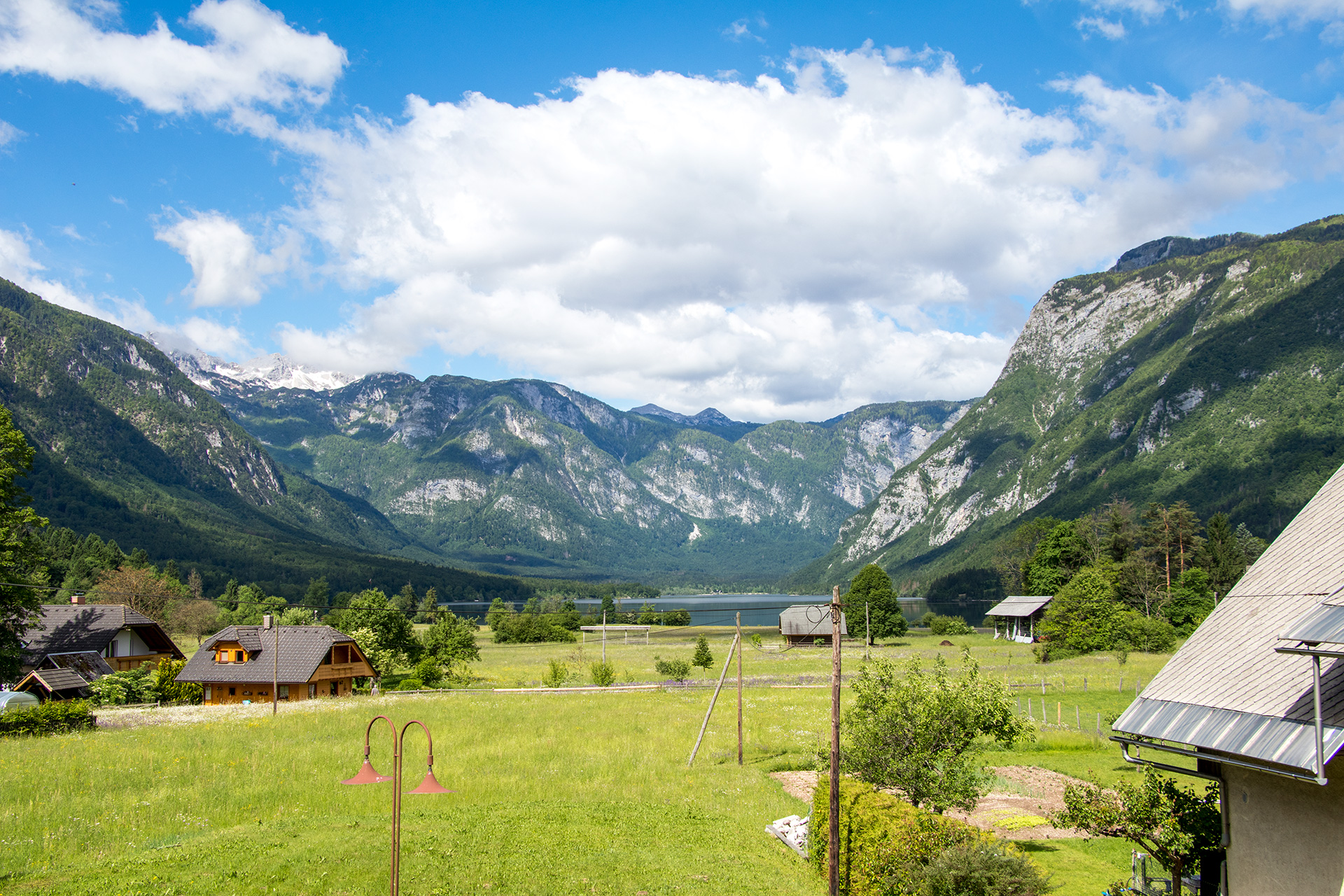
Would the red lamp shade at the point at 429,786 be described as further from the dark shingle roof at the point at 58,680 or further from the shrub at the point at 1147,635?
the shrub at the point at 1147,635

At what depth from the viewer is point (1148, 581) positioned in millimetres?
88938

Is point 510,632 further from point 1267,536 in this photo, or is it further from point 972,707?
point 1267,536

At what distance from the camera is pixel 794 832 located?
21.9 meters

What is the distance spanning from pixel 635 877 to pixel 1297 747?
14.6 meters

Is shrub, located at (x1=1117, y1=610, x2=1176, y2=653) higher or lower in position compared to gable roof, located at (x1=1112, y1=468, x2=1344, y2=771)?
lower

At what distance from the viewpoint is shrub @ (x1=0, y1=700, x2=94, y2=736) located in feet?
119

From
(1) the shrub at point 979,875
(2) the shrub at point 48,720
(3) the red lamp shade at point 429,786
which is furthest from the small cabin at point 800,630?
(3) the red lamp shade at point 429,786

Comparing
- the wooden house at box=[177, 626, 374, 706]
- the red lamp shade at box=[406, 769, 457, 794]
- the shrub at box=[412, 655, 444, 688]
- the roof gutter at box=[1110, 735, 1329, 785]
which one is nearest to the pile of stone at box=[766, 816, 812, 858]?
the roof gutter at box=[1110, 735, 1329, 785]

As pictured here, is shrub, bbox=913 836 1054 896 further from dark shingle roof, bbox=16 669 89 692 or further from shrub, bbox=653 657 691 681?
dark shingle roof, bbox=16 669 89 692

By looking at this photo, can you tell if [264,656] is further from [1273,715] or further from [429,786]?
[1273,715]

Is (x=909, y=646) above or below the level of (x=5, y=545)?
below

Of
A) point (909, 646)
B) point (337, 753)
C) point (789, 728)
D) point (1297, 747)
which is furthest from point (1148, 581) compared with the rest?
point (1297, 747)

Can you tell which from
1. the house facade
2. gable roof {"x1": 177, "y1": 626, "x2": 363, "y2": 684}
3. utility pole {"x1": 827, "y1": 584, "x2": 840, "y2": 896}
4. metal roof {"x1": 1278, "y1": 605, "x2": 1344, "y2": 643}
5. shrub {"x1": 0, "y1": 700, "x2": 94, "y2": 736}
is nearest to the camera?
metal roof {"x1": 1278, "y1": 605, "x2": 1344, "y2": 643}

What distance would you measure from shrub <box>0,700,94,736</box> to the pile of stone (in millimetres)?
36703
